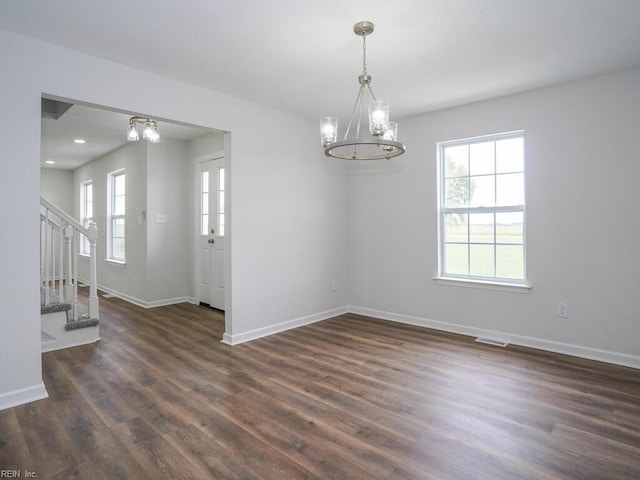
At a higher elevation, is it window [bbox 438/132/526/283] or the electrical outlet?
window [bbox 438/132/526/283]

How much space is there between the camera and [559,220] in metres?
3.51

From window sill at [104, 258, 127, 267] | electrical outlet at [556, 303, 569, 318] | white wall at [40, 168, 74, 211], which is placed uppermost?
white wall at [40, 168, 74, 211]

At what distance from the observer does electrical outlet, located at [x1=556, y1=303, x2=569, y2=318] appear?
3484 mm

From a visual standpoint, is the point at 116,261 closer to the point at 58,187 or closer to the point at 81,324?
the point at 81,324

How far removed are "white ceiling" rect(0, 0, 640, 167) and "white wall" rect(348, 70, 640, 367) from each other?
31 cm

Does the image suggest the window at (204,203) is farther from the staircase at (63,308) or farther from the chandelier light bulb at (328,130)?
the chandelier light bulb at (328,130)

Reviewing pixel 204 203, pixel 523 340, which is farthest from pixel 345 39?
pixel 204 203

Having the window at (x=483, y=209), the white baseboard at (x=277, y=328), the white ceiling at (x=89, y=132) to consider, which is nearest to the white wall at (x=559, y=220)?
the window at (x=483, y=209)

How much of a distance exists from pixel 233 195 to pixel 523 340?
325cm

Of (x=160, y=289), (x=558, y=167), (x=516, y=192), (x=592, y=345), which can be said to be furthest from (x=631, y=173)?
(x=160, y=289)

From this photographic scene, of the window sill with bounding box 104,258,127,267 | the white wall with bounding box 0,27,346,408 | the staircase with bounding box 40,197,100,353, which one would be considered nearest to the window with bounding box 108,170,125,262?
the window sill with bounding box 104,258,127,267

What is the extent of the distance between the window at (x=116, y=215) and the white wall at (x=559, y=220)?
4854 millimetres

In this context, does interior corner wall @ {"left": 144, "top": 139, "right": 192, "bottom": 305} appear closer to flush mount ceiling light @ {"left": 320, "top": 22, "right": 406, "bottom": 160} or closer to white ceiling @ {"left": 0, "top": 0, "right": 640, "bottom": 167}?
white ceiling @ {"left": 0, "top": 0, "right": 640, "bottom": 167}

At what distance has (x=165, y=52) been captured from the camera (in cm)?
281
